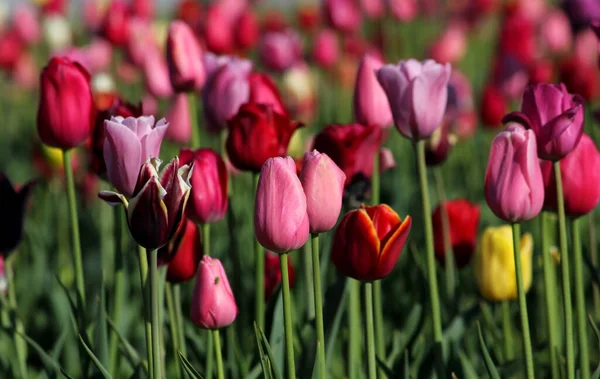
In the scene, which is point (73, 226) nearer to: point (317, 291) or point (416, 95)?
point (317, 291)

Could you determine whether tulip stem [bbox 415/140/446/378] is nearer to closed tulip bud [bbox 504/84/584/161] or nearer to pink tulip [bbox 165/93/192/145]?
closed tulip bud [bbox 504/84/584/161]

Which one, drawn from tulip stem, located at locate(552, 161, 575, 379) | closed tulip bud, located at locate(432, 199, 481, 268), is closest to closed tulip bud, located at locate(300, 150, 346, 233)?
tulip stem, located at locate(552, 161, 575, 379)

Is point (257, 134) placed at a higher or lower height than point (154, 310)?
higher

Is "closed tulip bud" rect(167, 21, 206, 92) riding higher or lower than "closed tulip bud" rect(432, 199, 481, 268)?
higher

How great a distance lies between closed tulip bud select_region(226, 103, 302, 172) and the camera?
62.8 inches

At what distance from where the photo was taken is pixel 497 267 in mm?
1882

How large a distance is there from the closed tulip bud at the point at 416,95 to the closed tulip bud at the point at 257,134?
22 cm

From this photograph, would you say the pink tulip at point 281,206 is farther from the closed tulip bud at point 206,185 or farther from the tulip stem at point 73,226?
the tulip stem at point 73,226

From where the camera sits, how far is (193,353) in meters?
1.80

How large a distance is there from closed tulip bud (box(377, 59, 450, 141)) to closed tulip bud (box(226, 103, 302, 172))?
22 centimetres

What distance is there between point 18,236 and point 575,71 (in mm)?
1859

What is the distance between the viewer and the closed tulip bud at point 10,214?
5.36 ft

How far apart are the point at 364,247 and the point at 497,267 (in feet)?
2.15

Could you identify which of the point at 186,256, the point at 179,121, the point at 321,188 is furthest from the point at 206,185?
the point at 179,121
